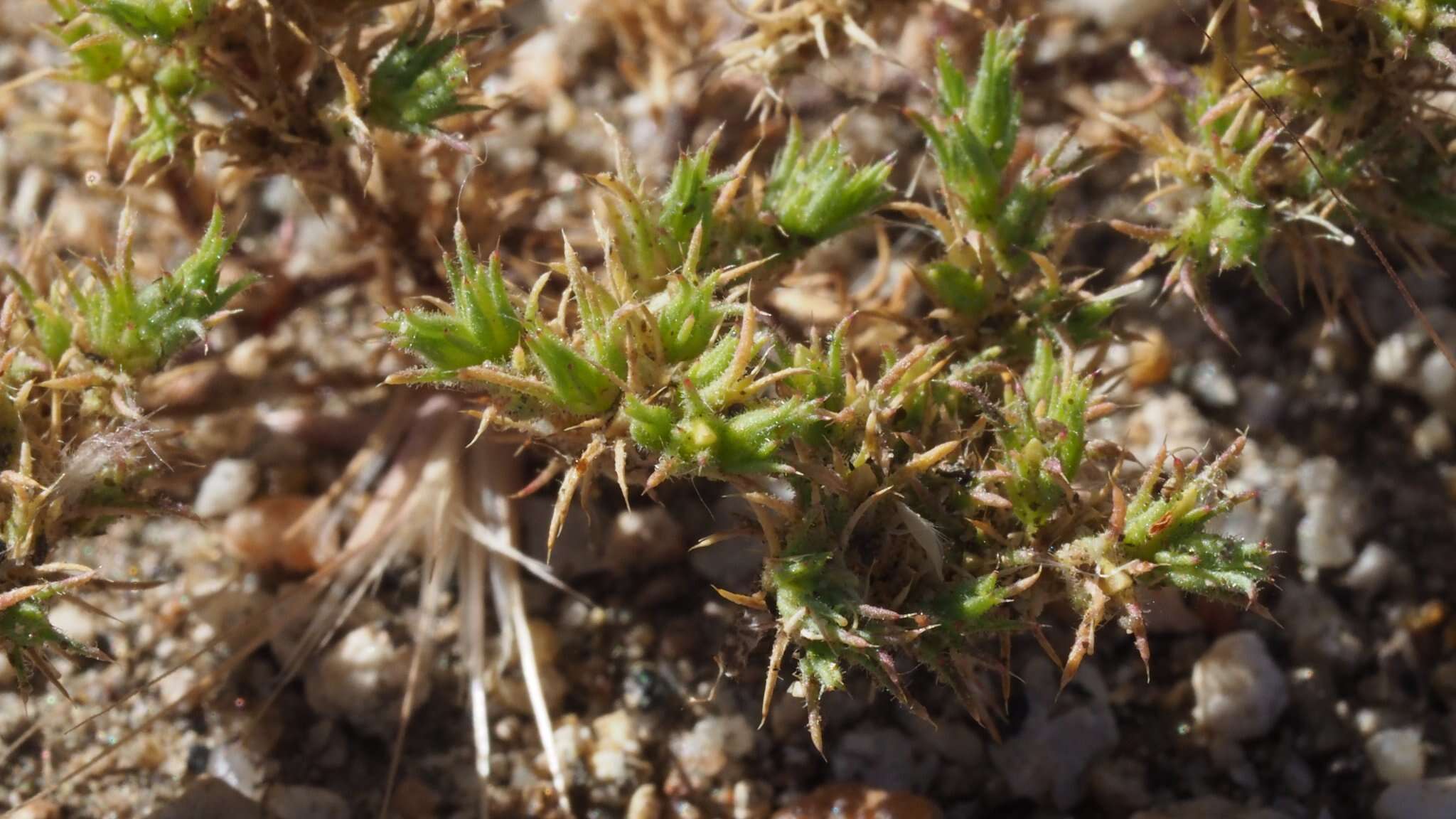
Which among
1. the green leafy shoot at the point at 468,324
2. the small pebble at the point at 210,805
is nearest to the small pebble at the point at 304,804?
the small pebble at the point at 210,805

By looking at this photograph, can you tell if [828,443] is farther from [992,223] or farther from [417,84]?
[417,84]

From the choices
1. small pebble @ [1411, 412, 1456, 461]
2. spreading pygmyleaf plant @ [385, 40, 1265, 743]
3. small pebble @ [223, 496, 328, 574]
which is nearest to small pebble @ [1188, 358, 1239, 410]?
small pebble @ [1411, 412, 1456, 461]

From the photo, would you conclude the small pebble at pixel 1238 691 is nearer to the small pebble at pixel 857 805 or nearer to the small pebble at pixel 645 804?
the small pebble at pixel 857 805

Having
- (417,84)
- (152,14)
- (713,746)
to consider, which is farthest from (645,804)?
(152,14)

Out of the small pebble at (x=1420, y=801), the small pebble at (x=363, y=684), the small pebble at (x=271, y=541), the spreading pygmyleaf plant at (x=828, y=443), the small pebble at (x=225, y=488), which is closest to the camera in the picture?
the spreading pygmyleaf plant at (x=828, y=443)

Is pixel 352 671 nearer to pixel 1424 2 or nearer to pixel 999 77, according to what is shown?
pixel 999 77

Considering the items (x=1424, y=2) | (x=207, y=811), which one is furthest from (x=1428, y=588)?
(x=207, y=811)
